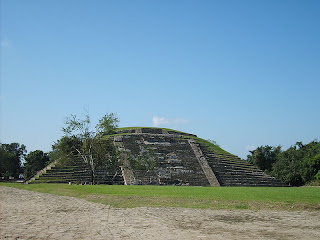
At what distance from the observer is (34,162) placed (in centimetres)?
5759

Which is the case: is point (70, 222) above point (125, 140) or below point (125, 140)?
below

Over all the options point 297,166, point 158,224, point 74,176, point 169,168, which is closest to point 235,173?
point 169,168

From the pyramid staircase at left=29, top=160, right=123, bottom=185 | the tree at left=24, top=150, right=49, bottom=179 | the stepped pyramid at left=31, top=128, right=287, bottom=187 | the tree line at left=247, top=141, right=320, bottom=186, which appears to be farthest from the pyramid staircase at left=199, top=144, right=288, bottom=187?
the tree at left=24, top=150, right=49, bottom=179

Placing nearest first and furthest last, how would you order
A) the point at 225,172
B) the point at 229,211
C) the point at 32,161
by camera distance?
the point at 229,211, the point at 225,172, the point at 32,161

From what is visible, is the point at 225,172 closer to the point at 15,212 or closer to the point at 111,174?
the point at 111,174

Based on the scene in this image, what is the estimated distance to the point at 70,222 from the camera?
7664 mm

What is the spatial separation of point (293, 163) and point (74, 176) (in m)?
26.4

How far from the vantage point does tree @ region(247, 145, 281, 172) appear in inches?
1896

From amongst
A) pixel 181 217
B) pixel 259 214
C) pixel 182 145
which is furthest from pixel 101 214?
pixel 182 145

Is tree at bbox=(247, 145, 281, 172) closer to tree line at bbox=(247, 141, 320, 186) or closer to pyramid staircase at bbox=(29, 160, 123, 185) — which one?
tree line at bbox=(247, 141, 320, 186)

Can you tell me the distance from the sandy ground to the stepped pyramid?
56.5 feet

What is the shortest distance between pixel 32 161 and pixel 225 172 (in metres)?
39.2

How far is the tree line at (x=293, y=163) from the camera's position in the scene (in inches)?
1417

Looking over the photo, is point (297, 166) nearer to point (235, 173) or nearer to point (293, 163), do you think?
point (293, 163)
